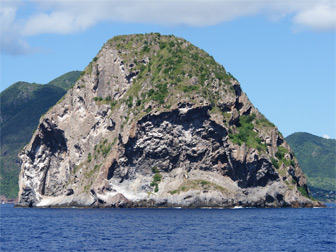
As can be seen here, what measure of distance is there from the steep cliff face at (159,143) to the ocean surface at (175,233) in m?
28.1

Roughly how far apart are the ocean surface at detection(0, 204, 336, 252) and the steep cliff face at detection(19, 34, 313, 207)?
92.2ft

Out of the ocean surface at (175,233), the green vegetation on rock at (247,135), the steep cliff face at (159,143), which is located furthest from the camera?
the green vegetation on rock at (247,135)

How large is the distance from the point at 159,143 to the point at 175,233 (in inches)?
2665

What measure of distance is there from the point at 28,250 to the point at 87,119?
10820 cm

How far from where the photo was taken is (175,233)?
84.5 m

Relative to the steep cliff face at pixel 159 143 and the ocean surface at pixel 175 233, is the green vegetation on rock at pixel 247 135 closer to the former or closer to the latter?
the steep cliff face at pixel 159 143

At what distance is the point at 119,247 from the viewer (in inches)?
2805

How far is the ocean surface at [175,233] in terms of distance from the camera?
72.9m

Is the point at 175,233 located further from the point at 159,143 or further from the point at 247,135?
the point at 247,135

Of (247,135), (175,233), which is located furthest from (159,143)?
(175,233)

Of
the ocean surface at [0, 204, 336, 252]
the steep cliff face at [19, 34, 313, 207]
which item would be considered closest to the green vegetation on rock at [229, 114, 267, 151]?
the steep cliff face at [19, 34, 313, 207]

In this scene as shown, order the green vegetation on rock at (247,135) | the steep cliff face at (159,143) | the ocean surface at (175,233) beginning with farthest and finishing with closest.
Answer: the green vegetation on rock at (247,135) < the steep cliff face at (159,143) < the ocean surface at (175,233)

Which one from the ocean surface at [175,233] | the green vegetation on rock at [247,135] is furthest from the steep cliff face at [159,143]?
the ocean surface at [175,233]

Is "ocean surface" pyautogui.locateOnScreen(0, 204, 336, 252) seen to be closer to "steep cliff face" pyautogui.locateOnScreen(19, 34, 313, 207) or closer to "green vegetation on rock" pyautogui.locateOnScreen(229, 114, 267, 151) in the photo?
"steep cliff face" pyautogui.locateOnScreen(19, 34, 313, 207)
